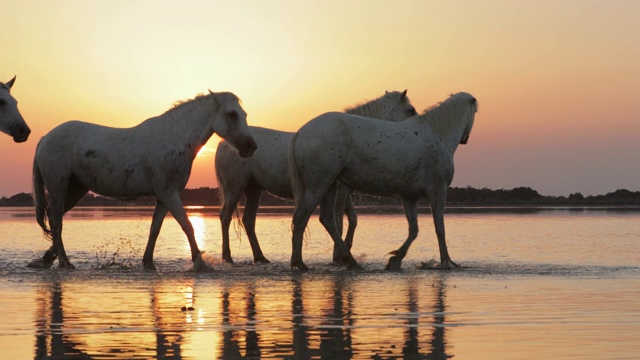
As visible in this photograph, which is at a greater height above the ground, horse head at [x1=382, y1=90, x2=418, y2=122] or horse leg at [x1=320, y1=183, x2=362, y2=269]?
horse head at [x1=382, y1=90, x2=418, y2=122]

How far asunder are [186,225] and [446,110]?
4.16 m

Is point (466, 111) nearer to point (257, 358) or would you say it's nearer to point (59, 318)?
point (59, 318)

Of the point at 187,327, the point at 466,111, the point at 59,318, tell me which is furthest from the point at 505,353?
the point at 466,111

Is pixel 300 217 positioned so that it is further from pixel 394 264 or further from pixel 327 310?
pixel 327 310

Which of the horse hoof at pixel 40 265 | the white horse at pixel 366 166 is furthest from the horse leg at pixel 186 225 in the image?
the horse hoof at pixel 40 265

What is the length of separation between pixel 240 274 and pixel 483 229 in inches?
634

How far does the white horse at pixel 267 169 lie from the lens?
15.9m

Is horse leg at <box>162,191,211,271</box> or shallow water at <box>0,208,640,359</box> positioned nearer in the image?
shallow water at <box>0,208,640,359</box>

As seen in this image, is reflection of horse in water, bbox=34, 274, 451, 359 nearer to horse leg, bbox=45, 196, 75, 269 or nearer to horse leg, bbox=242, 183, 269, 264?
horse leg, bbox=45, 196, 75, 269

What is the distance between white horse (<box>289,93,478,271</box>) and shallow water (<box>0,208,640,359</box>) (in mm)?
704

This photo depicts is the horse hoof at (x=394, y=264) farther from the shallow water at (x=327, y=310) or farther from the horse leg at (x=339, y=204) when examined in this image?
the horse leg at (x=339, y=204)

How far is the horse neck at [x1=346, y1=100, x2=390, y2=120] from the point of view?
53.4 ft

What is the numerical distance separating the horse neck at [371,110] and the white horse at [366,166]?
1588mm

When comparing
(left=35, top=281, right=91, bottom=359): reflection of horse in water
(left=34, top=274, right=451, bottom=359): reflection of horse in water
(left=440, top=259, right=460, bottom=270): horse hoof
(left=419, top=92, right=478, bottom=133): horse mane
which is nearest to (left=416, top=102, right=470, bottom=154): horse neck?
(left=419, top=92, right=478, bottom=133): horse mane
